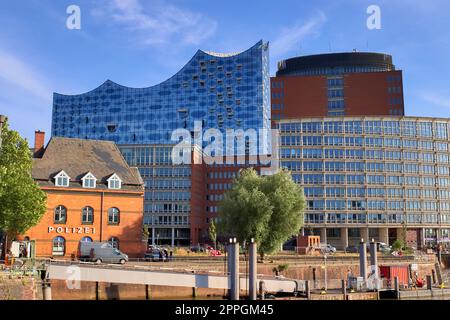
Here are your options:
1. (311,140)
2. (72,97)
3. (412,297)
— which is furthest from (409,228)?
(72,97)

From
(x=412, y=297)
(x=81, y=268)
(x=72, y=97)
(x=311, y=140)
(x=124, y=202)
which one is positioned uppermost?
(x=72, y=97)

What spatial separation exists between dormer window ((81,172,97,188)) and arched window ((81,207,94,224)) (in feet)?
8.96

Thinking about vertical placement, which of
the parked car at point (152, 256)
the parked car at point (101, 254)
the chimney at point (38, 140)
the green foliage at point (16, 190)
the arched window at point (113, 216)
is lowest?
the parked car at point (152, 256)

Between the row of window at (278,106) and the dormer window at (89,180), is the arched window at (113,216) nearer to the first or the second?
the dormer window at (89,180)

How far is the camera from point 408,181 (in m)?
114

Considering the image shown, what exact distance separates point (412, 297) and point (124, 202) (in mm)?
33960

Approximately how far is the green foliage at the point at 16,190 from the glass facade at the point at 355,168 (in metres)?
72.9

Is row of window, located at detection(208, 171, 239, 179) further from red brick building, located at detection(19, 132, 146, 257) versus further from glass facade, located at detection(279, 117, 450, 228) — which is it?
red brick building, located at detection(19, 132, 146, 257)

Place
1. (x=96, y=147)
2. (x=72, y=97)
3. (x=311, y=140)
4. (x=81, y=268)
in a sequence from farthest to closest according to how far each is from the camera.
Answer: (x=72, y=97)
(x=311, y=140)
(x=96, y=147)
(x=81, y=268)

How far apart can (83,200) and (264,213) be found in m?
21.4

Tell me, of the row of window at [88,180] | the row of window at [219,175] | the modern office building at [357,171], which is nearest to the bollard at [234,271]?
the row of window at [88,180]

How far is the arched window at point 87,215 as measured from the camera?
58594 mm
